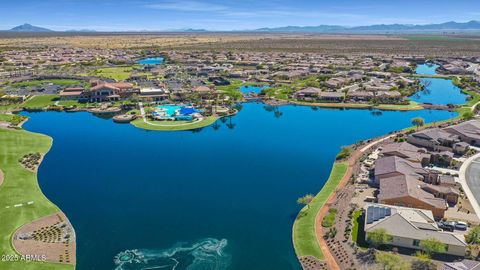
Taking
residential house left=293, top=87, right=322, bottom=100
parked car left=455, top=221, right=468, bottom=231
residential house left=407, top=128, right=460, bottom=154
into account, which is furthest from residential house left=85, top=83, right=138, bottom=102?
parked car left=455, top=221, right=468, bottom=231

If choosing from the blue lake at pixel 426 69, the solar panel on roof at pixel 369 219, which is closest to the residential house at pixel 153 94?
the solar panel on roof at pixel 369 219

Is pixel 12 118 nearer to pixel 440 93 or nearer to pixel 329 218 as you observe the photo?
pixel 329 218

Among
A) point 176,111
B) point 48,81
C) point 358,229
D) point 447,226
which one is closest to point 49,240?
point 358,229

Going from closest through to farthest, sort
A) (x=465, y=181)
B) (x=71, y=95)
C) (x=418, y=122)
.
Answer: (x=465, y=181)
(x=418, y=122)
(x=71, y=95)

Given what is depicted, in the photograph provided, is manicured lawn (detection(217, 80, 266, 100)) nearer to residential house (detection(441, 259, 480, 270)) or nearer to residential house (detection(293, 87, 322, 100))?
residential house (detection(293, 87, 322, 100))

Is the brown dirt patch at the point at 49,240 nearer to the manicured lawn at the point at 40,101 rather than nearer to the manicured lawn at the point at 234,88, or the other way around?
the manicured lawn at the point at 40,101

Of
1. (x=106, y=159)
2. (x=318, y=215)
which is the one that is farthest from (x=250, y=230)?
(x=106, y=159)
